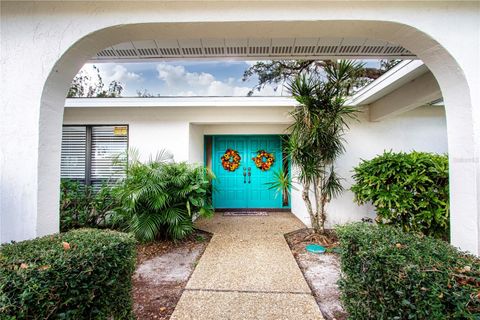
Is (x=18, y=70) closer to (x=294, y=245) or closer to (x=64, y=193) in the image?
(x=64, y=193)

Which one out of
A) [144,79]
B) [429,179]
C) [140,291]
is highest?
[144,79]

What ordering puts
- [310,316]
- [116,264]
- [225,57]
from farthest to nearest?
[225,57] < [310,316] < [116,264]

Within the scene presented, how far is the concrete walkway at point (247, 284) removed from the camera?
2363mm

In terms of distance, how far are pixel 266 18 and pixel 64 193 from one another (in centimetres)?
560

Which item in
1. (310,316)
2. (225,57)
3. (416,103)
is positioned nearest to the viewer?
(310,316)

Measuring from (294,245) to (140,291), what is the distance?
2798 millimetres

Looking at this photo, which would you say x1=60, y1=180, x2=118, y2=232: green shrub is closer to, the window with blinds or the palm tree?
the window with blinds

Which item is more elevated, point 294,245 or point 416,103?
point 416,103

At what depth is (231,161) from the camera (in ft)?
25.3

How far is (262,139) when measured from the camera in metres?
7.77

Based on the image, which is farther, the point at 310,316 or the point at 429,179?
the point at 429,179

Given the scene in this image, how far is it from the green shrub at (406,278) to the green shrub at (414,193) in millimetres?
2283

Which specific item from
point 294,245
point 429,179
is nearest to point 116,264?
point 294,245

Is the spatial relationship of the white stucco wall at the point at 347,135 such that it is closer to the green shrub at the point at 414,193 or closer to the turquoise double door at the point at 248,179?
the green shrub at the point at 414,193
